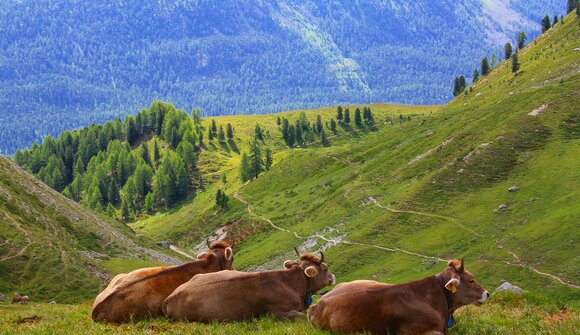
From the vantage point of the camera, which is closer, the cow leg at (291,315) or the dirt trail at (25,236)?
the cow leg at (291,315)

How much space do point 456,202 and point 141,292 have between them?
90708 millimetres

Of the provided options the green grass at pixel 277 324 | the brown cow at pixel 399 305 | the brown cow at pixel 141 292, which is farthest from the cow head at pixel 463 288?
the brown cow at pixel 141 292

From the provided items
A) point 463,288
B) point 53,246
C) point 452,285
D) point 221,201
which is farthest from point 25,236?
point 221,201

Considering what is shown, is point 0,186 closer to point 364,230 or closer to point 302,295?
point 364,230

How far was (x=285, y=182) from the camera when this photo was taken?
185 meters

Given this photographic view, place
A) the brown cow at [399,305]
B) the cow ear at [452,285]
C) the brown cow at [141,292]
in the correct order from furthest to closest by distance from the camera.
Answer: the brown cow at [141,292], the cow ear at [452,285], the brown cow at [399,305]

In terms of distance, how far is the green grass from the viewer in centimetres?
2183

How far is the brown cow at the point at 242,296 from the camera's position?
24750 mm

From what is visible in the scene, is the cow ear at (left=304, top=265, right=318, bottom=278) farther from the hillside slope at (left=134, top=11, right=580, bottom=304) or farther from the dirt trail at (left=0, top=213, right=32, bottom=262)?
the dirt trail at (left=0, top=213, right=32, bottom=262)

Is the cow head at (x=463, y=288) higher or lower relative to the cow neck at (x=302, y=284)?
lower

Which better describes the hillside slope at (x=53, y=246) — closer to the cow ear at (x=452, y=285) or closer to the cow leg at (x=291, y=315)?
the cow leg at (x=291, y=315)

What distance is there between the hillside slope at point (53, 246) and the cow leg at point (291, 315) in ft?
166

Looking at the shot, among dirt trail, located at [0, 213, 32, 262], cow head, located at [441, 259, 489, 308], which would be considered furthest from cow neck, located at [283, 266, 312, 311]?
dirt trail, located at [0, 213, 32, 262]

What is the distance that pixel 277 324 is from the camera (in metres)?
23.4
